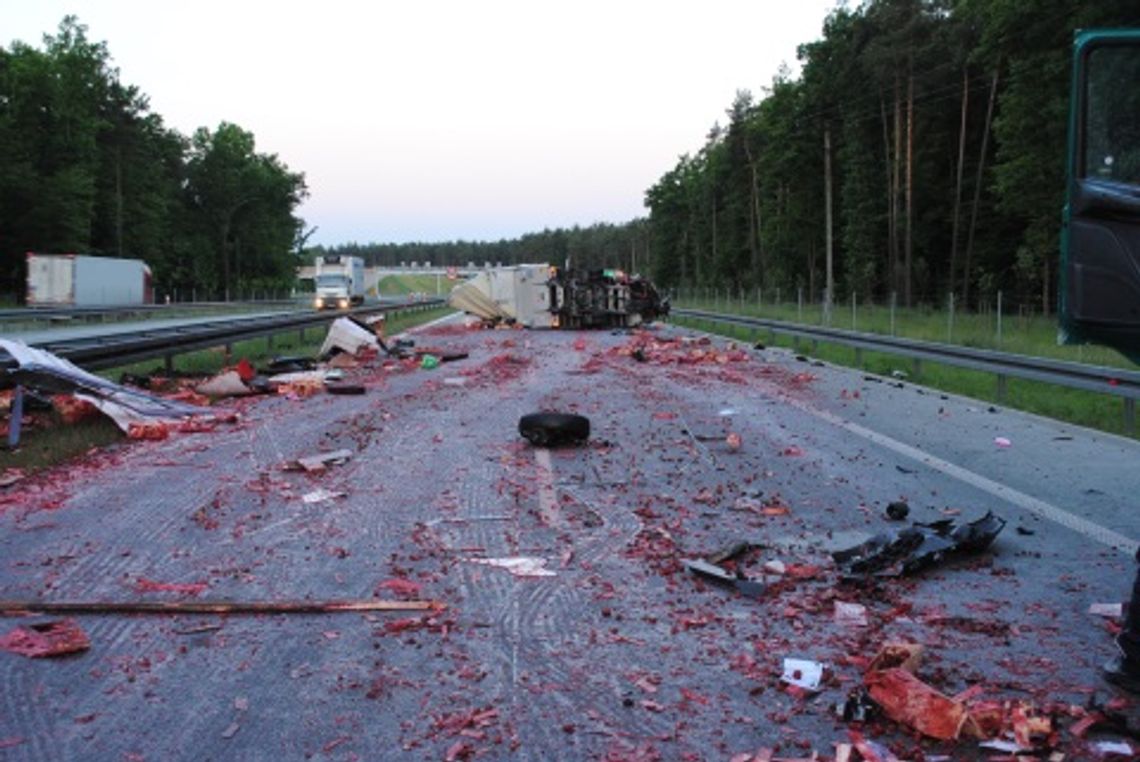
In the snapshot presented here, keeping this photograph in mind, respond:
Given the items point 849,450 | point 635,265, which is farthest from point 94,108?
point 635,265

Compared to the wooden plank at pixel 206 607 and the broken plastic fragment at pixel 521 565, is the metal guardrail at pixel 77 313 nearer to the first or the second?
the wooden plank at pixel 206 607

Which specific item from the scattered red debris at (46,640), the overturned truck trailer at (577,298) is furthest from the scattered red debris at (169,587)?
the overturned truck trailer at (577,298)

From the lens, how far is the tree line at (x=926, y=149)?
37906 millimetres

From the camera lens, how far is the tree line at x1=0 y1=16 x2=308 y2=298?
61219 mm

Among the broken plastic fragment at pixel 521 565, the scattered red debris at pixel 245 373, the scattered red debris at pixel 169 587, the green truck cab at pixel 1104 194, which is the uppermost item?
the green truck cab at pixel 1104 194

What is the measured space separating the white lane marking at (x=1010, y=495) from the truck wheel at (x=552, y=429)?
2.99 metres

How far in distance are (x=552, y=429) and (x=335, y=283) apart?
183 ft

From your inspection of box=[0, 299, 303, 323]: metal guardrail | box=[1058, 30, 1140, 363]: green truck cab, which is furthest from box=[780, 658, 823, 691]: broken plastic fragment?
box=[0, 299, 303, 323]: metal guardrail

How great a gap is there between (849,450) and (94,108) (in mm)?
77838

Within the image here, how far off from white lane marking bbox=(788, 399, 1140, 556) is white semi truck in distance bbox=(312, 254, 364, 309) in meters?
54.2

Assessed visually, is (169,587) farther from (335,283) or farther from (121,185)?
(121,185)

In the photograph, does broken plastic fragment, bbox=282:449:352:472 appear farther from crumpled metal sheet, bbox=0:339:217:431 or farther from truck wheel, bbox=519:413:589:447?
crumpled metal sheet, bbox=0:339:217:431

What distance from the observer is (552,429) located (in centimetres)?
925

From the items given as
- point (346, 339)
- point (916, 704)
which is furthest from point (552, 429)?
point (346, 339)
